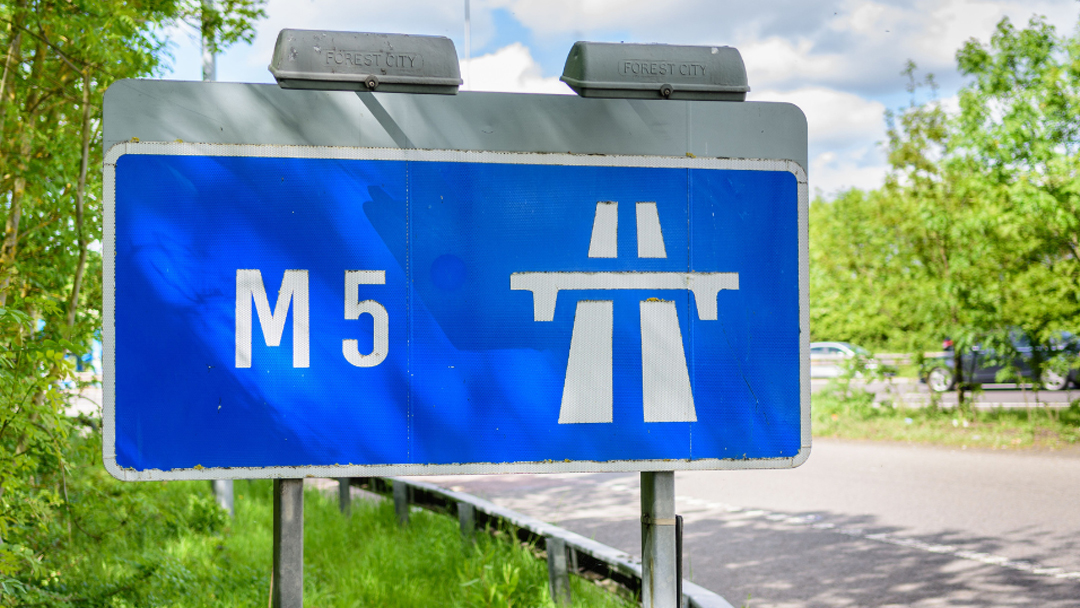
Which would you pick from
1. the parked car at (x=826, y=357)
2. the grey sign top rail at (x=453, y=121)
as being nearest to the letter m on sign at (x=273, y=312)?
the grey sign top rail at (x=453, y=121)

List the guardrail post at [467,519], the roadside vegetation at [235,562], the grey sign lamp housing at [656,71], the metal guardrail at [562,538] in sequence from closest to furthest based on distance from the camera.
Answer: the grey sign lamp housing at [656,71] → the metal guardrail at [562,538] → the roadside vegetation at [235,562] → the guardrail post at [467,519]

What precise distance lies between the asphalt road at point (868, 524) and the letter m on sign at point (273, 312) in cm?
504

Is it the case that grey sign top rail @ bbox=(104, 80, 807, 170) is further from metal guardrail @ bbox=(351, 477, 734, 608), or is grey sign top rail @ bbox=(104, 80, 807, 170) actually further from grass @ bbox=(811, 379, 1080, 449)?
grass @ bbox=(811, 379, 1080, 449)

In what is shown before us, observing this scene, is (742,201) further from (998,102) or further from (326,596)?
(998,102)

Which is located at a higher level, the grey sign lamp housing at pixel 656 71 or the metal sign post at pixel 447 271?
the grey sign lamp housing at pixel 656 71

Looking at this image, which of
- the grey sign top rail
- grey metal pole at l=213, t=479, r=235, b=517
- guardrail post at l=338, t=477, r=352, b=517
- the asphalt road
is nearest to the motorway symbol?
the grey sign top rail

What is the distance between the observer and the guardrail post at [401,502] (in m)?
7.18

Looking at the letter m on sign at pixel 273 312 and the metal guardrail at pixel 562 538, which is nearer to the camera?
the letter m on sign at pixel 273 312

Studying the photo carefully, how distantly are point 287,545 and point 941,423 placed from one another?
14.6 m

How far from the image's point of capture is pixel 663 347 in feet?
6.23

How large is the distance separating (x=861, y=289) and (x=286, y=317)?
1502 cm

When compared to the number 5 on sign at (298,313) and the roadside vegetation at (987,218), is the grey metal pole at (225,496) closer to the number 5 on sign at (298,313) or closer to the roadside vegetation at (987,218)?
the number 5 on sign at (298,313)

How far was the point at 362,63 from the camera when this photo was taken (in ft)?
6.12

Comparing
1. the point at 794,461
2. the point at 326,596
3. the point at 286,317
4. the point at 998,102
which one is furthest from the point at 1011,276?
the point at 286,317
